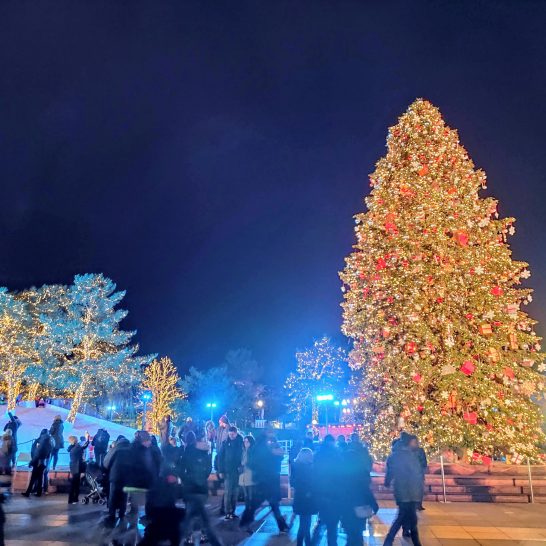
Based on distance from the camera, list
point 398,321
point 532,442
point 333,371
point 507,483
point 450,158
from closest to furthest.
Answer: point 507,483 → point 532,442 → point 398,321 → point 450,158 → point 333,371

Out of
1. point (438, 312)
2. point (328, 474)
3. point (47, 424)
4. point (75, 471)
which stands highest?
point (438, 312)

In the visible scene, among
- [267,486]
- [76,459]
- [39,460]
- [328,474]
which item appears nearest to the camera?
[328,474]

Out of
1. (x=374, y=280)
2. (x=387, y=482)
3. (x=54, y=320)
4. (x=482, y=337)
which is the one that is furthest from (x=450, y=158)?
(x=54, y=320)

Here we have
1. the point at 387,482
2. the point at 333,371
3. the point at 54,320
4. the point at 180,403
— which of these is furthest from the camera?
the point at 180,403

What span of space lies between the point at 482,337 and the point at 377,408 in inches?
160

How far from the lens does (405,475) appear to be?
855 centimetres

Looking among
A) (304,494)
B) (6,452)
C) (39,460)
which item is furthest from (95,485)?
(304,494)

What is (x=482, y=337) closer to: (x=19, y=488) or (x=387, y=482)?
(x=387, y=482)

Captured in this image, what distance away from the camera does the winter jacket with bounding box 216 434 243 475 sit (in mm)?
11672

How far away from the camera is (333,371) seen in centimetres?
5509

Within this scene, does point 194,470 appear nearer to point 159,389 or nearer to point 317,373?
point 317,373

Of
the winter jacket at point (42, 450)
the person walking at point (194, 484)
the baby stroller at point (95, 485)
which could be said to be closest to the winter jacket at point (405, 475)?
the person walking at point (194, 484)

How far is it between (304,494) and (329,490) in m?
0.60

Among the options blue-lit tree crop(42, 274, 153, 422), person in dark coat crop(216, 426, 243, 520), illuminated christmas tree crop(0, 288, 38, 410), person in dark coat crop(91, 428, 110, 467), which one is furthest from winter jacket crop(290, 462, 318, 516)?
illuminated christmas tree crop(0, 288, 38, 410)
